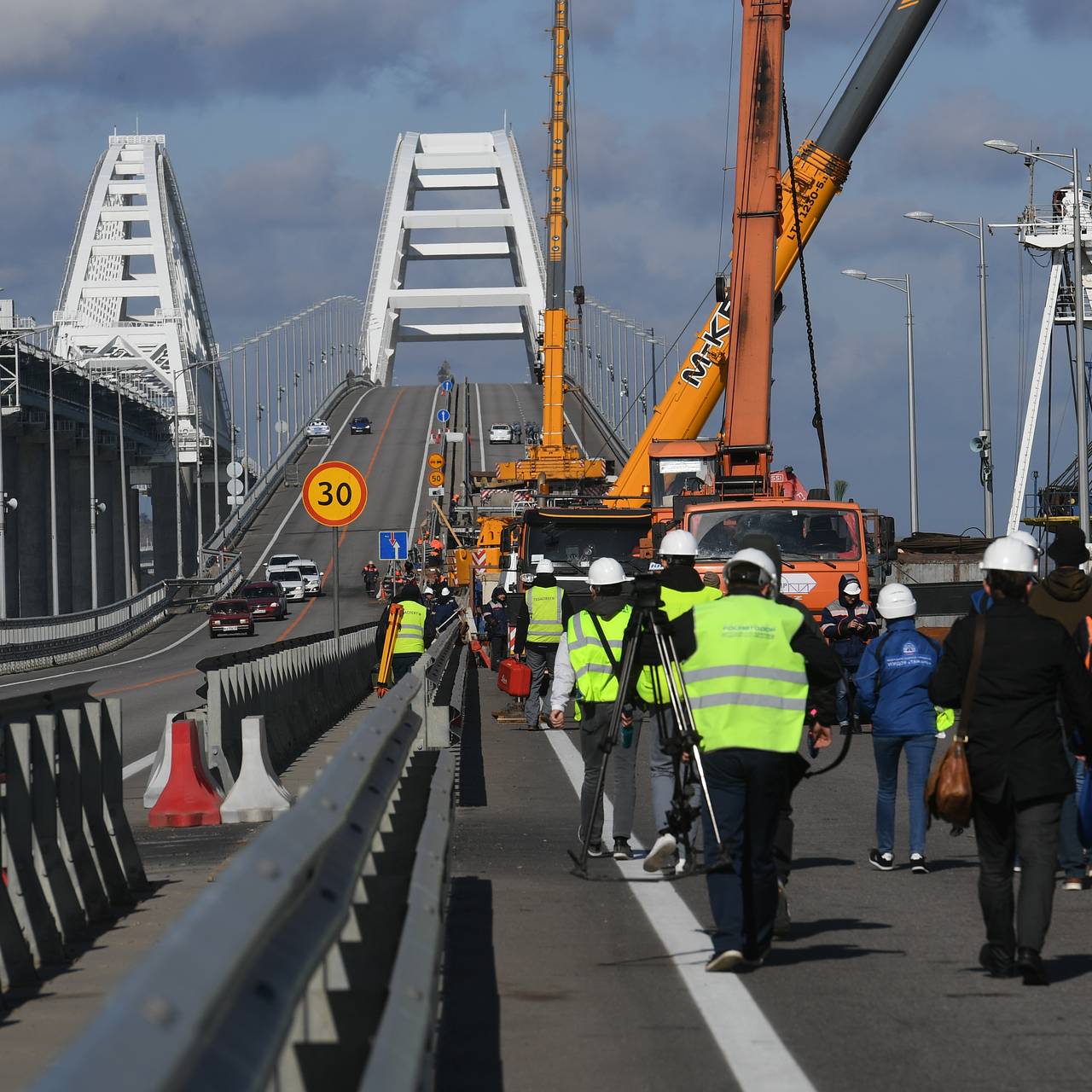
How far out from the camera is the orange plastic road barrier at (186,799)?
45.8 feet

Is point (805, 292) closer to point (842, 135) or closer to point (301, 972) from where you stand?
point (842, 135)

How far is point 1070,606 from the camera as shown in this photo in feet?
34.9

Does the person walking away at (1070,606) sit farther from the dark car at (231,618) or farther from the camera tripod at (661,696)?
the dark car at (231,618)

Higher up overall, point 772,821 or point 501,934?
point 772,821

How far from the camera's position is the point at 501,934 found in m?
9.06

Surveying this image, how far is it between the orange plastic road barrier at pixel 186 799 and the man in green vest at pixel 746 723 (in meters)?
6.50

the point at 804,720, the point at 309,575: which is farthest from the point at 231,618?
the point at 804,720

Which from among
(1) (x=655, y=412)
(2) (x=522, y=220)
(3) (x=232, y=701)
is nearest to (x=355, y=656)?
(1) (x=655, y=412)

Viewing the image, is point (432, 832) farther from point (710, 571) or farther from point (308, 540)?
point (308, 540)

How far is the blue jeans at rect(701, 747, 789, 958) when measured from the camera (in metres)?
7.82

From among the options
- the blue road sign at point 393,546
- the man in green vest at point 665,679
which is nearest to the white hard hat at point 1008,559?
the man in green vest at point 665,679

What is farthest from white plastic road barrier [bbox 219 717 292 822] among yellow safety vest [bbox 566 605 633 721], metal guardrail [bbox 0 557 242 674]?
metal guardrail [bbox 0 557 242 674]

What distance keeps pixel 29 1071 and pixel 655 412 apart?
29.3 m

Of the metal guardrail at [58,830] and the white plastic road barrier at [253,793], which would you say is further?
the white plastic road barrier at [253,793]
